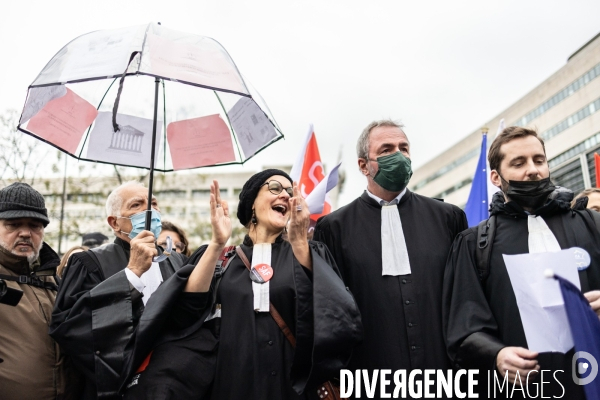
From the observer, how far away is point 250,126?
438 cm

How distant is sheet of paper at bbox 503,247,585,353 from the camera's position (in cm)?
281

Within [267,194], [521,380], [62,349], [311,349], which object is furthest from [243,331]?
[521,380]

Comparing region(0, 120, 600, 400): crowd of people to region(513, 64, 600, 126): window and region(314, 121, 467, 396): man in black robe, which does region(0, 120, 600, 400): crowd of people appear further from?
region(513, 64, 600, 126): window

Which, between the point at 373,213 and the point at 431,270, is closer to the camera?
the point at 431,270

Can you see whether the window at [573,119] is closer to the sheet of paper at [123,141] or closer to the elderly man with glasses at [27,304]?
the sheet of paper at [123,141]

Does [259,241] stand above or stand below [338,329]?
above

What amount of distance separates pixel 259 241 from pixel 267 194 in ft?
1.03

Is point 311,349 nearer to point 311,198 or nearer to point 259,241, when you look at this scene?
point 259,241

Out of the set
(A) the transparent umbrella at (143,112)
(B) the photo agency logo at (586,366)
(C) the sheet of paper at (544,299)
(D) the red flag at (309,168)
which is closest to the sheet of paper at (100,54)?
(A) the transparent umbrella at (143,112)

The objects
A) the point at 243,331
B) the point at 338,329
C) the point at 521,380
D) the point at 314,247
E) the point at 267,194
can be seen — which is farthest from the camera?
the point at 267,194

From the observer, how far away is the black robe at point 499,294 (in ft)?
9.79

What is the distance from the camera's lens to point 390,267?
3.74m

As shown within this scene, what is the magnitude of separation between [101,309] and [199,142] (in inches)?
62.4

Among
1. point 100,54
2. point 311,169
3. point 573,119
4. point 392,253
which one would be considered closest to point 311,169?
point 311,169
